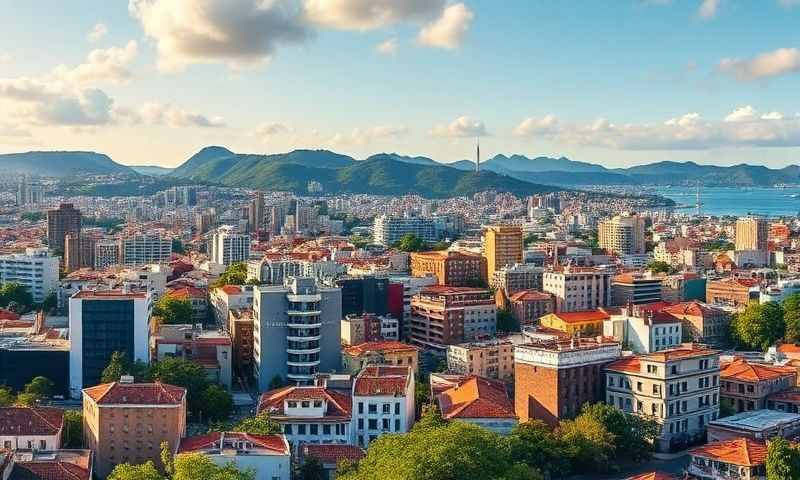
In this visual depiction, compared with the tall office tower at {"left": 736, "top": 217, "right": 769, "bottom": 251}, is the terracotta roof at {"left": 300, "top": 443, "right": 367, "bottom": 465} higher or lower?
lower

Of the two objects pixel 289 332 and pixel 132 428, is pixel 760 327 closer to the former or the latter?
pixel 289 332

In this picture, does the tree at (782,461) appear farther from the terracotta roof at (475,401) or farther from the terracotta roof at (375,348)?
the terracotta roof at (375,348)

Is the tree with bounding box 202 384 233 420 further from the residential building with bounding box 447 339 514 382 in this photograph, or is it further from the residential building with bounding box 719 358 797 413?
the residential building with bounding box 719 358 797 413

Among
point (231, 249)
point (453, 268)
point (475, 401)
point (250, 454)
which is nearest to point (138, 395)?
point (250, 454)

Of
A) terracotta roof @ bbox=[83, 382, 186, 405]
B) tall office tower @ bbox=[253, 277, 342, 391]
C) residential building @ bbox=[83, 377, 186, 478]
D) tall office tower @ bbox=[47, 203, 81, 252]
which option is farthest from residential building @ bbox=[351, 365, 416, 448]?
tall office tower @ bbox=[47, 203, 81, 252]

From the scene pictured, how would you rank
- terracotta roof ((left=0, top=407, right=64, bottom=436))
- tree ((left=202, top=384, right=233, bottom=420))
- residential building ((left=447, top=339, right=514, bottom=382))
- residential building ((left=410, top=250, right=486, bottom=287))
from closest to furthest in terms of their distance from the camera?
terracotta roof ((left=0, top=407, right=64, bottom=436)) < tree ((left=202, top=384, right=233, bottom=420)) < residential building ((left=447, top=339, right=514, bottom=382)) < residential building ((left=410, top=250, right=486, bottom=287))

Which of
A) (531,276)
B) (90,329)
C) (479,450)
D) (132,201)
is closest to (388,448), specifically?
(479,450)

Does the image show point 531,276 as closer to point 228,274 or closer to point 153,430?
point 228,274
